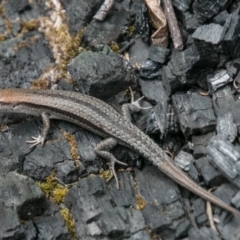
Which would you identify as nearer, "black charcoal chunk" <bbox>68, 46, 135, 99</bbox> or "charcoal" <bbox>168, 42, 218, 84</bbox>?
"charcoal" <bbox>168, 42, 218, 84</bbox>

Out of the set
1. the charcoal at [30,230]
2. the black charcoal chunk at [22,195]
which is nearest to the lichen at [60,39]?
the black charcoal chunk at [22,195]

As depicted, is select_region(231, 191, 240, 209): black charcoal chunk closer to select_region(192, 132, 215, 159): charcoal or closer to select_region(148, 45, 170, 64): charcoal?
select_region(192, 132, 215, 159): charcoal

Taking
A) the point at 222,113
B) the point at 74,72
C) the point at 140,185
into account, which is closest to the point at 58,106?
the point at 74,72

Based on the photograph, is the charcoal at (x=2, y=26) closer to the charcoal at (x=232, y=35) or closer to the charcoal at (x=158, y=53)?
the charcoal at (x=158, y=53)

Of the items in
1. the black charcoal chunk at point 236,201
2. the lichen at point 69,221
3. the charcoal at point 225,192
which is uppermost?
the black charcoal chunk at point 236,201

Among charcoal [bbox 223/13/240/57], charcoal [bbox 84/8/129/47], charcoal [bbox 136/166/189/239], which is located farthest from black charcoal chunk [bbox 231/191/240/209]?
charcoal [bbox 84/8/129/47]

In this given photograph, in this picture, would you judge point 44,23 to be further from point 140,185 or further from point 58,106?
point 140,185
